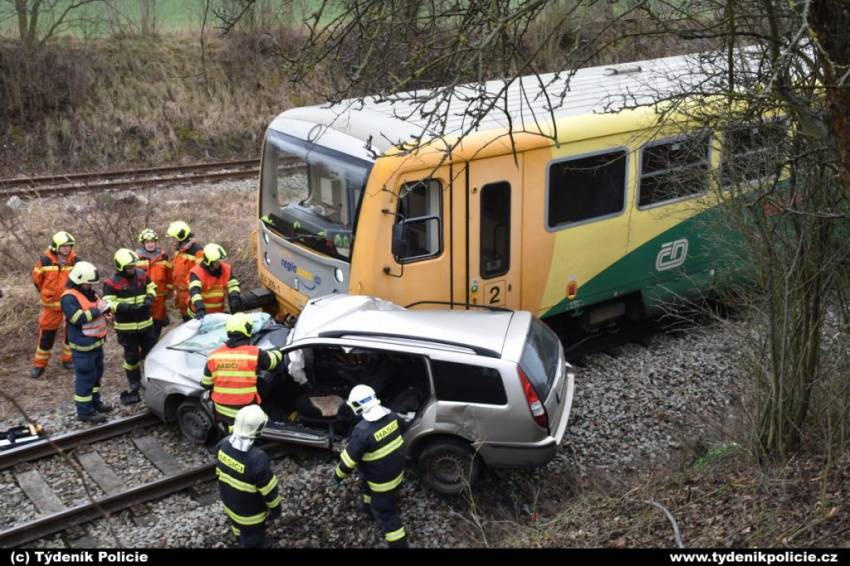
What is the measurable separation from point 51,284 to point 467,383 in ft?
17.0

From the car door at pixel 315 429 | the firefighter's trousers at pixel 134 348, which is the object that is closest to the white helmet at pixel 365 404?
the car door at pixel 315 429

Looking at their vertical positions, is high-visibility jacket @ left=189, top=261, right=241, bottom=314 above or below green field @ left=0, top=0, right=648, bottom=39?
below

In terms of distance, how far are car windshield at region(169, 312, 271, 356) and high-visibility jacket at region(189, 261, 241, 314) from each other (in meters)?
0.66

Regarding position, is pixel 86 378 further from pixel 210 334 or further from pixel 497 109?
pixel 497 109

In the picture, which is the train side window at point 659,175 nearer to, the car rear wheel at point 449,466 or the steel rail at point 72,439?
the car rear wheel at point 449,466

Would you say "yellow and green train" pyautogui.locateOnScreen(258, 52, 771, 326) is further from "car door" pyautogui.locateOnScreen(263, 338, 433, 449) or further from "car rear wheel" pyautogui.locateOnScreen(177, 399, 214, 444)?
"car rear wheel" pyautogui.locateOnScreen(177, 399, 214, 444)

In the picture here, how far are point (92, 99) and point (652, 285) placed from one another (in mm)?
14842

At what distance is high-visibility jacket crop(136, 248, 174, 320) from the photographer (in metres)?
10.1

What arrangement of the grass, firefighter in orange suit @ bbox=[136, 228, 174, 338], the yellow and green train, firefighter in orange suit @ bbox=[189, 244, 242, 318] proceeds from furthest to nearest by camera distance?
firefighter in orange suit @ bbox=[136, 228, 174, 338] → firefighter in orange suit @ bbox=[189, 244, 242, 318] → the yellow and green train → the grass

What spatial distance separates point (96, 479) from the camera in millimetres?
7895

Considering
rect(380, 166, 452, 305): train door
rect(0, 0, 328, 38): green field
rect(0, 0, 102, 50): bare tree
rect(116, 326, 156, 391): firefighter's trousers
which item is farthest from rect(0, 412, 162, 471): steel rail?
rect(0, 0, 102, 50): bare tree

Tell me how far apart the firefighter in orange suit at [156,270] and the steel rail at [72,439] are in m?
1.45

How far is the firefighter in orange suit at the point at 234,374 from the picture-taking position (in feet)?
24.2

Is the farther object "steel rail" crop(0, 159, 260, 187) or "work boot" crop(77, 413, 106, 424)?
"steel rail" crop(0, 159, 260, 187)
